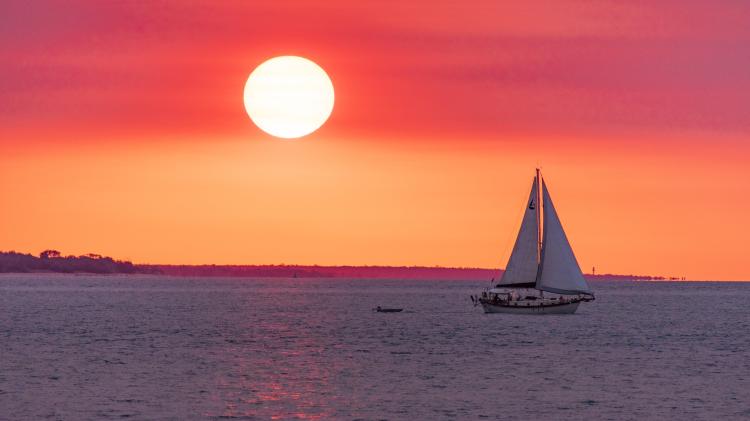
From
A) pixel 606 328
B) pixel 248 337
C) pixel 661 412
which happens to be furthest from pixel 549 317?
pixel 661 412

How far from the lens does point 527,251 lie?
14662 cm

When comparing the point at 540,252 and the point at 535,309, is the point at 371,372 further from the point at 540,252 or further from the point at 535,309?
the point at 535,309

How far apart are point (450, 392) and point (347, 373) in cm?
1207

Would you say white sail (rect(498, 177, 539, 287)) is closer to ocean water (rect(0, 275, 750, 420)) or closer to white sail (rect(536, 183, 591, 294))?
white sail (rect(536, 183, 591, 294))

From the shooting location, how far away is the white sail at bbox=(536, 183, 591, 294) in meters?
146

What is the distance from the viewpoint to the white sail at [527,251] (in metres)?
147

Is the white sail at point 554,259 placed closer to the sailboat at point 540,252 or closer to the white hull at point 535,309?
the sailboat at point 540,252

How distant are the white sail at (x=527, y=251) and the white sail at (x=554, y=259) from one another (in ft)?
3.17

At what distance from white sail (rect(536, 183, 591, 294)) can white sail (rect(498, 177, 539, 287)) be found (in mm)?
968

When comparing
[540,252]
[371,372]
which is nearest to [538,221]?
[540,252]

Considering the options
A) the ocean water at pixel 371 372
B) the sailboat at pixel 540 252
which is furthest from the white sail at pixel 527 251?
the ocean water at pixel 371 372

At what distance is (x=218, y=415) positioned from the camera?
6419 centimetres

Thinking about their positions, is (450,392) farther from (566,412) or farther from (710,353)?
(710,353)

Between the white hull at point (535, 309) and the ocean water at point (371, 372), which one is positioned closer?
the ocean water at point (371, 372)
